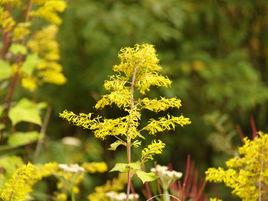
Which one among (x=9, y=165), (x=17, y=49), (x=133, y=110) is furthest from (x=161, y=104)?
(x=17, y=49)

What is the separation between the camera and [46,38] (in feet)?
8.30

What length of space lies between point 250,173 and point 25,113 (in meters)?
1.16

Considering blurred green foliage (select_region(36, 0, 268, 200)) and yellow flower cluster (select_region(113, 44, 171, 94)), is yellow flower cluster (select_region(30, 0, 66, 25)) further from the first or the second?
blurred green foliage (select_region(36, 0, 268, 200))

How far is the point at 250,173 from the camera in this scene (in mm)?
1512

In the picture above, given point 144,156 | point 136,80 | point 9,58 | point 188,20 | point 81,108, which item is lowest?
point 144,156

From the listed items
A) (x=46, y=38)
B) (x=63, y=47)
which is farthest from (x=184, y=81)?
(x=46, y=38)

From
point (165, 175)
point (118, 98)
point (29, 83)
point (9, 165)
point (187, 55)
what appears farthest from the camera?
point (187, 55)

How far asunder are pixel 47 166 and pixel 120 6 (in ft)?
7.32

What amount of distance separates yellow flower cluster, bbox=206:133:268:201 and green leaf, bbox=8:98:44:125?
1.04 m

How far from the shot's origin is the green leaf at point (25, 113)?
234cm

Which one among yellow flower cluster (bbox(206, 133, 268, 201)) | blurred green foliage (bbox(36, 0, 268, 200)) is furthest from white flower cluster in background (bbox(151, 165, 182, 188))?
blurred green foliage (bbox(36, 0, 268, 200))

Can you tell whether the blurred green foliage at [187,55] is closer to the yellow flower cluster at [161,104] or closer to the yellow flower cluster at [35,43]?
the yellow flower cluster at [35,43]

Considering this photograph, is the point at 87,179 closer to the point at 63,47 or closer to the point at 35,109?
the point at 63,47

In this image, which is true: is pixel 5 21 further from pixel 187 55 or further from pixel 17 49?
pixel 187 55
